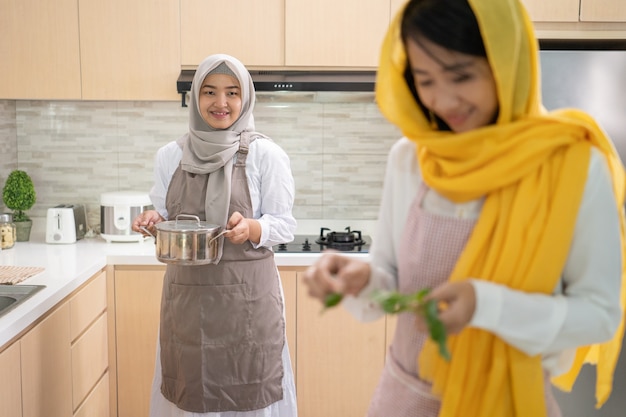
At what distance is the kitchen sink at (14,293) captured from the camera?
82.6 inches

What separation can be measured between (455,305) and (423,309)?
5cm

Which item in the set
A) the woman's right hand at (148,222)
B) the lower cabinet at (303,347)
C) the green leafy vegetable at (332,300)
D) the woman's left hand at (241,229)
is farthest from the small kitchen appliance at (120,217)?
the green leafy vegetable at (332,300)

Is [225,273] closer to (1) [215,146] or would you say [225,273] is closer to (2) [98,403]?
(1) [215,146]

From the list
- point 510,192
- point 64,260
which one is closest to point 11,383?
point 64,260

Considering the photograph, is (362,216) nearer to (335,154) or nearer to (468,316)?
(335,154)

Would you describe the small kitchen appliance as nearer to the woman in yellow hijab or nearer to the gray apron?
the gray apron

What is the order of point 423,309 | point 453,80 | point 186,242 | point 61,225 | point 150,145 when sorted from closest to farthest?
point 423,309 → point 453,80 → point 186,242 → point 61,225 → point 150,145

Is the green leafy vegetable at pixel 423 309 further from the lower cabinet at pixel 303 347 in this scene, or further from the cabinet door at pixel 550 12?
the cabinet door at pixel 550 12

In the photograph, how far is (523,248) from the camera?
1073 millimetres

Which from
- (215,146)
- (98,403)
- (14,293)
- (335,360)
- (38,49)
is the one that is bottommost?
(98,403)

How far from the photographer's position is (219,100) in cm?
219

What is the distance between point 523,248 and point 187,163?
136cm

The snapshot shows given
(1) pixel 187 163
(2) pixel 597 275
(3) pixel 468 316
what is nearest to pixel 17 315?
(1) pixel 187 163

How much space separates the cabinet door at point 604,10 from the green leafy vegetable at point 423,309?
2305 millimetres
